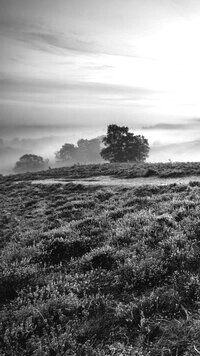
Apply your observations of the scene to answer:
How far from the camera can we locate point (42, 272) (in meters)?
8.40

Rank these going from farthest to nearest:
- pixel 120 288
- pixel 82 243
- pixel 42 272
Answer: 1. pixel 82 243
2. pixel 42 272
3. pixel 120 288

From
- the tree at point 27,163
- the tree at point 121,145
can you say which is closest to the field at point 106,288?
the tree at point 121,145

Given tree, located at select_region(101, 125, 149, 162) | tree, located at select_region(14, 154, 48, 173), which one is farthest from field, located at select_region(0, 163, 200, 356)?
tree, located at select_region(14, 154, 48, 173)

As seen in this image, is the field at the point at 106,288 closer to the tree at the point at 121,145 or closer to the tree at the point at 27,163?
the tree at the point at 121,145

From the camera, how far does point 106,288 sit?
7.18 m

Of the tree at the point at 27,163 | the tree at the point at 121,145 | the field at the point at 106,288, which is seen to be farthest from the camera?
the tree at the point at 27,163

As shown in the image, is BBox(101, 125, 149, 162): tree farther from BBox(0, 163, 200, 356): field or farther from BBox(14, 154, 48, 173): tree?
BBox(14, 154, 48, 173): tree

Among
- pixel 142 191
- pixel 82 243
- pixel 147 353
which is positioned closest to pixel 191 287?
pixel 147 353

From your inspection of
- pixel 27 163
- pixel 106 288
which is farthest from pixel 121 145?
pixel 27 163

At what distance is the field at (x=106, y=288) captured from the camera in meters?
5.31

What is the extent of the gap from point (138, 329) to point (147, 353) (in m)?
0.78

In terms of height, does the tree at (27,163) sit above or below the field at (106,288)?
above

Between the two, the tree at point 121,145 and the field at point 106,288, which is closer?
the field at point 106,288

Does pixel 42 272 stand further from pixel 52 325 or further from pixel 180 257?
pixel 180 257
